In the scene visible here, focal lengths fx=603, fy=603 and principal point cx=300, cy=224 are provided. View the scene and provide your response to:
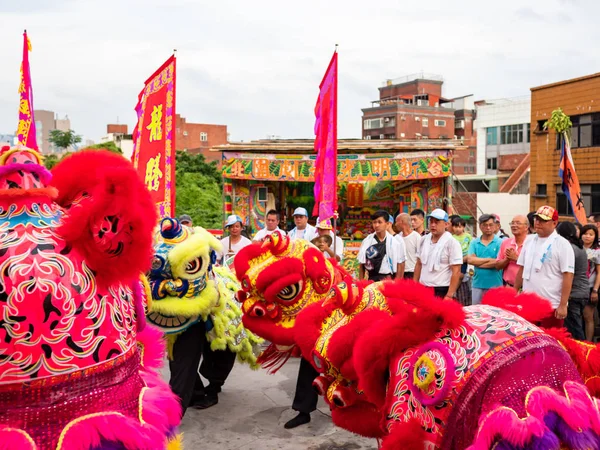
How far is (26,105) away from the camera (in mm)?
5086

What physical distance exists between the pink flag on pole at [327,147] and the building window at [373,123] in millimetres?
46081

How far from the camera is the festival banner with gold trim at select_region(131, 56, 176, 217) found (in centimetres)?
574

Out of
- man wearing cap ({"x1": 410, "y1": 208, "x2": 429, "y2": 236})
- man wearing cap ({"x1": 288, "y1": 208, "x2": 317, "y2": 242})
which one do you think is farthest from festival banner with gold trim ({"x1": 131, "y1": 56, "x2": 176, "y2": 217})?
man wearing cap ({"x1": 410, "y1": 208, "x2": 429, "y2": 236})

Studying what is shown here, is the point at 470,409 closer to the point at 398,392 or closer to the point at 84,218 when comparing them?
the point at 398,392

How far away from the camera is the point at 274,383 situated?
5.79 metres

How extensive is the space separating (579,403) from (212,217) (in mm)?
22972

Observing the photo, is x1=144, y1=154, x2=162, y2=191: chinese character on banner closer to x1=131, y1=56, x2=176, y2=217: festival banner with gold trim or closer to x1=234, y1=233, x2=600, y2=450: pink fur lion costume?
x1=131, y1=56, x2=176, y2=217: festival banner with gold trim

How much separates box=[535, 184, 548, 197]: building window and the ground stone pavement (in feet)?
63.4

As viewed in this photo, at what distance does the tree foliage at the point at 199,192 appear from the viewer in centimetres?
2444

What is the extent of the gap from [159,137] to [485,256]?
12.6 feet

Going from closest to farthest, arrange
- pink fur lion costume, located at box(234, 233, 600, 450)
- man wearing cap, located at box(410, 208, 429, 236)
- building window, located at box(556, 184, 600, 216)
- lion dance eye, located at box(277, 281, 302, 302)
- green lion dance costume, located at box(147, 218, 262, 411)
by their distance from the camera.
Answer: pink fur lion costume, located at box(234, 233, 600, 450) < lion dance eye, located at box(277, 281, 302, 302) < green lion dance costume, located at box(147, 218, 262, 411) < man wearing cap, located at box(410, 208, 429, 236) < building window, located at box(556, 184, 600, 216)

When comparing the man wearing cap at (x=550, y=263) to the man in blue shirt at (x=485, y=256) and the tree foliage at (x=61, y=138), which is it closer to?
the man in blue shirt at (x=485, y=256)

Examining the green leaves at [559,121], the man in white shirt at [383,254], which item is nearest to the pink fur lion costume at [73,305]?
the man in white shirt at [383,254]

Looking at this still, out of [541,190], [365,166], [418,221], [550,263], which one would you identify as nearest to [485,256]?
[418,221]
